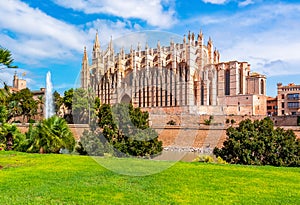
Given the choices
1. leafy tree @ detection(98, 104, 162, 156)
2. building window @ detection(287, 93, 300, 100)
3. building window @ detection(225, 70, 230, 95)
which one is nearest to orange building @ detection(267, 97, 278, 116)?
building window @ detection(287, 93, 300, 100)

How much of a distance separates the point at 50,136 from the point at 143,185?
329 inches

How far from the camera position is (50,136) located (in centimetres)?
1416

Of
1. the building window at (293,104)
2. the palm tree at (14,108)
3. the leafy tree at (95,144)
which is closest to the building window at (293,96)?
the building window at (293,104)

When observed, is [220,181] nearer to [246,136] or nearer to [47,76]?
[246,136]

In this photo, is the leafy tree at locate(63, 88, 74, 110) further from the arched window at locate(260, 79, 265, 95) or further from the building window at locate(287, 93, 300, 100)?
the building window at locate(287, 93, 300, 100)

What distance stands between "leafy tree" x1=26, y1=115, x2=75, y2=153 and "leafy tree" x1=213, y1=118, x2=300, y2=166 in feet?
24.4

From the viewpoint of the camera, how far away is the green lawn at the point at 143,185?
5926 mm

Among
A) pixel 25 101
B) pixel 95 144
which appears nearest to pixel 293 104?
pixel 95 144

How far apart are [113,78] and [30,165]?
35.2 m

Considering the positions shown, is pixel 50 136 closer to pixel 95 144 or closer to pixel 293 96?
pixel 95 144

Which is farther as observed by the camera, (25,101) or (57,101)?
(57,101)

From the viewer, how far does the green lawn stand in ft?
19.4

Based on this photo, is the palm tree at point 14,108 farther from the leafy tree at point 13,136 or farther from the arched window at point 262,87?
the arched window at point 262,87

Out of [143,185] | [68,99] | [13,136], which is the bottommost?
[143,185]
